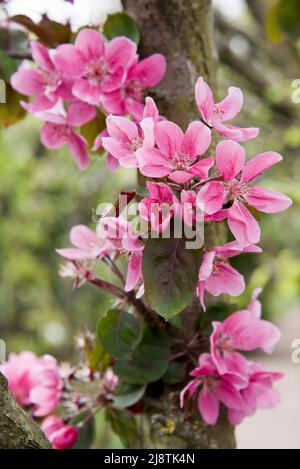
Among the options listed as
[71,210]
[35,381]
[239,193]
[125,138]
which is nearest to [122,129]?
[125,138]

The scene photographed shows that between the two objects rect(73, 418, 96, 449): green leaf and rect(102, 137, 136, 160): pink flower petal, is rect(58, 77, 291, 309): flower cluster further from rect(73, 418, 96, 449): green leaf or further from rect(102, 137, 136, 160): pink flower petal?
rect(73, 418, 96, 449): green leaf

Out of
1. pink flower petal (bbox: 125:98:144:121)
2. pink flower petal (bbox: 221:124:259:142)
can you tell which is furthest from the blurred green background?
pink flower petal (bbox: 221:124:259:142)

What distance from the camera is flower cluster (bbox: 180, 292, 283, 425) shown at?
2.43 ft

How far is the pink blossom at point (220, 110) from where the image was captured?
1.89 ft

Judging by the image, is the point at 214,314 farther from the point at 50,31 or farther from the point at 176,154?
the point at 50,31

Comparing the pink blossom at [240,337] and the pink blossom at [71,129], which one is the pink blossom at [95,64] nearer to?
the pink blossom at [71,129]

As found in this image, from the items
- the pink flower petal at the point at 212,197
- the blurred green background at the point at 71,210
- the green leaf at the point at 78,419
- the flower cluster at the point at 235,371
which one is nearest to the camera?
the pink flower petal at the point at 212,197

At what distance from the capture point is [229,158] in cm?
57

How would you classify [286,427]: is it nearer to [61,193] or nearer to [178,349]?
[61,193]

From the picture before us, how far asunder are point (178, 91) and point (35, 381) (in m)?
0.42

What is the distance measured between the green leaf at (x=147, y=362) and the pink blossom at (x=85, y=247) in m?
0.11

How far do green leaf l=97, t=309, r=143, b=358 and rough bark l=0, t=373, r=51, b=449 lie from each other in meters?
0.17

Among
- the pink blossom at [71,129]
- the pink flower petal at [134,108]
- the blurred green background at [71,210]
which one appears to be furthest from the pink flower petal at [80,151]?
the blurred green background at [71,210]

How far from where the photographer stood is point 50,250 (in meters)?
5.74
